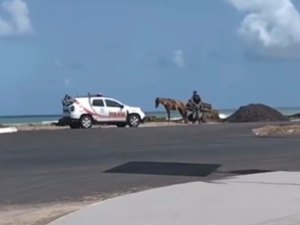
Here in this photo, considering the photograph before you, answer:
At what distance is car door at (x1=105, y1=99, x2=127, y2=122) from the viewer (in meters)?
43.9

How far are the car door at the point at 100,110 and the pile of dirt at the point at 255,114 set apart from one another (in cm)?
1586

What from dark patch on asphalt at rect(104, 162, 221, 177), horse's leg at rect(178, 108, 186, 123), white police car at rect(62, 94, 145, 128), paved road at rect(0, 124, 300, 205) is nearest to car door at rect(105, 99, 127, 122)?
white police car at rect(62, 94, 145, 128)

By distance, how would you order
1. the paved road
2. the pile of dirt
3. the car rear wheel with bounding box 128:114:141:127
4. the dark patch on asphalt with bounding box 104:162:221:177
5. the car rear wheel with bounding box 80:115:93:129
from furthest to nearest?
the pile of dirt
the car rear wheel with bounding box 128:114:141:127
the car rear wheel with bounding box 80:115:93:129
the dark patch on asphalt with bounding box 104:162:221:177
the paved road

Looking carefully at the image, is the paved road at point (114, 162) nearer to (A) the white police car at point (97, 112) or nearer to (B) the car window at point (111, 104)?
(A) the white police car at point (97, 112)

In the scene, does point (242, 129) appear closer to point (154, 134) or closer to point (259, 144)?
point (154, 134)

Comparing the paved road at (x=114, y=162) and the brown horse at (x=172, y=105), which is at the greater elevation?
the brown horse at (x=172, y=105)

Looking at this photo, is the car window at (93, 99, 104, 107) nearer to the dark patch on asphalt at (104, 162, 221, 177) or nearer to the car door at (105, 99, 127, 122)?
the car door at (105, 99, 127, 122)

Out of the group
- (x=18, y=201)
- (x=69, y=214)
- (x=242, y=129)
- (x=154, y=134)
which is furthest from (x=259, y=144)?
(x=69, y=214)

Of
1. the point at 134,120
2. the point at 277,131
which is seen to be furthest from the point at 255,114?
the point at 277,131

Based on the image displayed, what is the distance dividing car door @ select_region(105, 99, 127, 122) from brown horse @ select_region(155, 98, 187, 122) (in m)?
8.37

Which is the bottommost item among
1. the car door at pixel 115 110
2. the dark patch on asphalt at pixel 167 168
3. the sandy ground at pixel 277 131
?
the dark patch on asphalt at pixel 167 168

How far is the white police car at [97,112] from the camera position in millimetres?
42906

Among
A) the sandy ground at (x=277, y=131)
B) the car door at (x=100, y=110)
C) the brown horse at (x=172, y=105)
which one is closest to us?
the sandy ground at (x=277, y=131)

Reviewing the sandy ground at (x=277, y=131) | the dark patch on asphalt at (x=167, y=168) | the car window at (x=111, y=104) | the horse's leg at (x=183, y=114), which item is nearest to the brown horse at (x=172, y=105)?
the horse's leg at (x=183, y=114)
